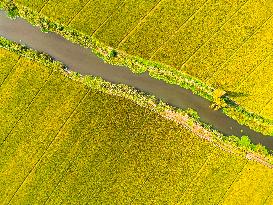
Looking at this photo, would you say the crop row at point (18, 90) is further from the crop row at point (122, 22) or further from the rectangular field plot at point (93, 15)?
the crop row at point (122, 22)

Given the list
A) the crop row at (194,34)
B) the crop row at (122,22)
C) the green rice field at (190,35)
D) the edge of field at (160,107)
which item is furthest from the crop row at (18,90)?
the crop row at (194,34)

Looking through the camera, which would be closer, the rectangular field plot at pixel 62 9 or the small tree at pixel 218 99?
the small tree at pixel 218 99

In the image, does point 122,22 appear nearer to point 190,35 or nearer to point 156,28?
point 156,28

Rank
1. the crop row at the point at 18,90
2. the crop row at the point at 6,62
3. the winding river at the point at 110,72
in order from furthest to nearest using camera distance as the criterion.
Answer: the winding river at the point at 110,72
the crop row at the point at 6,62
the crop row at the point at 18,90

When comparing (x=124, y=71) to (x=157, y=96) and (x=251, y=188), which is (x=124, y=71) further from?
(x=251, y=188)

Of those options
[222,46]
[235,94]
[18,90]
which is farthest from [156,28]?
[18,90]

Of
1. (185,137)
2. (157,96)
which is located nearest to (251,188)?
(185,137)

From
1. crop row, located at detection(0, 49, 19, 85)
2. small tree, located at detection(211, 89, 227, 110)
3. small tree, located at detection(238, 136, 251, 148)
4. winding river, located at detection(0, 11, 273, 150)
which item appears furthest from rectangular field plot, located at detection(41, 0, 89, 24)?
small tree, located at detection(238, 136, 251, 148)
